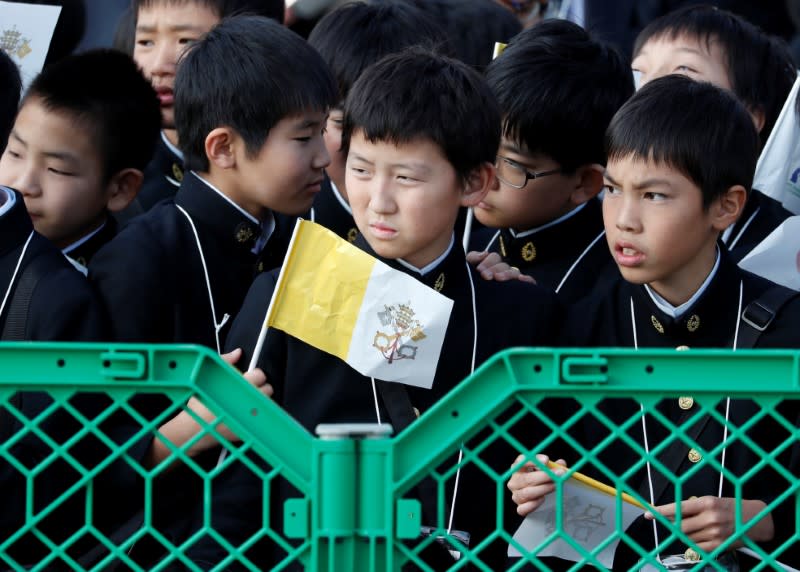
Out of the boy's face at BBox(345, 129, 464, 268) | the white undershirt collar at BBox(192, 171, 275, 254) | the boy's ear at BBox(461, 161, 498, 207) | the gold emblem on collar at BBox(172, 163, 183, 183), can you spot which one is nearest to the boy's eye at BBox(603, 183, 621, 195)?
the boy's ear at BBox(461, 161, 498, 207)

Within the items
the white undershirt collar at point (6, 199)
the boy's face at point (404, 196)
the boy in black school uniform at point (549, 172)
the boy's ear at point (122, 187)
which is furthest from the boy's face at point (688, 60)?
the white undershirt collar at point (6, 199)

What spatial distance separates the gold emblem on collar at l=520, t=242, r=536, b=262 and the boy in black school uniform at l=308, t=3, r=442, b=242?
1.68 ft

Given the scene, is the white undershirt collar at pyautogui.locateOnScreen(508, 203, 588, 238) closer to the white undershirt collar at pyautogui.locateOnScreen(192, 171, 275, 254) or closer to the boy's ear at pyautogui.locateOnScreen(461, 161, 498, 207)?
the boy's ear at pyautogui.locateOnScreen(461, 161, 498, 207)

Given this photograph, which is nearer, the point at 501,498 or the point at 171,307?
the point at 501,498

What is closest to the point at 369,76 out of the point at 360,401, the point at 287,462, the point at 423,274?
the point at 423,274

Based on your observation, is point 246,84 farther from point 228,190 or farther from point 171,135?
point 171,135

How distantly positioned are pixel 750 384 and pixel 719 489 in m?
1.09

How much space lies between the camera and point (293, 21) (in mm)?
4984

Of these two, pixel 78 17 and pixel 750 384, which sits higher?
pixel 78 17

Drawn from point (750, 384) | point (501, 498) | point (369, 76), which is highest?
point (369, 76)

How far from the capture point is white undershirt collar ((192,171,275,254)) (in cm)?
308

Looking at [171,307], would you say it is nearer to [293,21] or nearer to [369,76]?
[369,76]

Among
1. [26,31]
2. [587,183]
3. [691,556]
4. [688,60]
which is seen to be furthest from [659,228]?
[26,31]

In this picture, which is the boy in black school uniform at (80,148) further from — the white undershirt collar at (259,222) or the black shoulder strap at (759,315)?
the black shoulder strap at (759,315)
